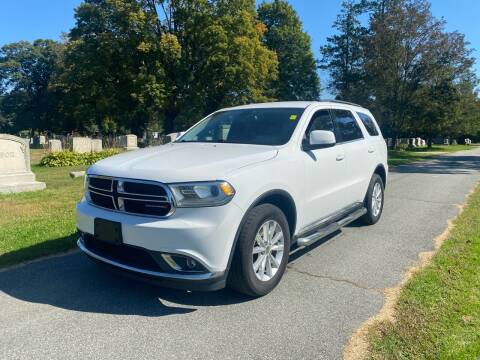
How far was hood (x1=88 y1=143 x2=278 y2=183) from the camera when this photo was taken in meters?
3.30

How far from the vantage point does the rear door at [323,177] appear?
14.3 ft

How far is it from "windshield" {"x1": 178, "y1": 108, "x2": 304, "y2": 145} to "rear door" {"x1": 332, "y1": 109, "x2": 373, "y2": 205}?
99 centimetres

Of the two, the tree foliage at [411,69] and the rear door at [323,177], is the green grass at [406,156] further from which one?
the rear door at [323,177]

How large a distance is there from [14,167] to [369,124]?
8803 millimetres

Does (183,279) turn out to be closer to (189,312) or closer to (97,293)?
(189,312)

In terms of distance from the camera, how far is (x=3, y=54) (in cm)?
6341

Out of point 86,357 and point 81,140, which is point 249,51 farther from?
point 86,357

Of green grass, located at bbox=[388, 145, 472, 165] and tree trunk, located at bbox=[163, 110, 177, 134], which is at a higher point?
tree trunk, located at bbox=[163, 110, 177, 134]

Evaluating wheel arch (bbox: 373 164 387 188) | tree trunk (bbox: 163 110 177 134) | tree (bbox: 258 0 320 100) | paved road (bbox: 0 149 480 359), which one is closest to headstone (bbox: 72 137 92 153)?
tree trunk (bbox: 163 110 177 134)

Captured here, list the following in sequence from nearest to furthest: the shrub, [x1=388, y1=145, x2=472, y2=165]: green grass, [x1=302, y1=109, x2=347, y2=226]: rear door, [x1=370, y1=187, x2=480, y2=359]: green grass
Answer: [x1=370, y1=187, x2=480, y2=359]: green grass → [x1=302, y1=109, x2=347, y2=226]: rear door → the shrub → [x1=388, y1=145, x2=472, y2=165]: green grass

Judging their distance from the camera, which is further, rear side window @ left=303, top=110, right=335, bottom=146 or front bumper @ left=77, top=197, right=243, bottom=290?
rear side window @ left=303, top=110, right=335, bottom=146

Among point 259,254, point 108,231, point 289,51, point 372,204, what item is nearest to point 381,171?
point 372,204

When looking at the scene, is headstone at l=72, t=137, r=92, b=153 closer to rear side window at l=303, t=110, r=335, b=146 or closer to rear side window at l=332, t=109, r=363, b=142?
rear side window at l=332, t=109, r=363, b=142

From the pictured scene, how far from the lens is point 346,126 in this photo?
568 centimetres
